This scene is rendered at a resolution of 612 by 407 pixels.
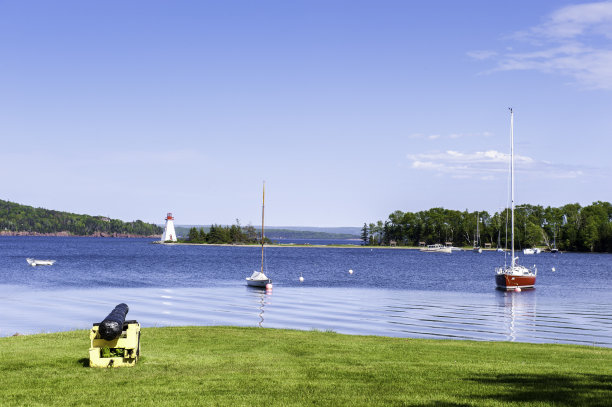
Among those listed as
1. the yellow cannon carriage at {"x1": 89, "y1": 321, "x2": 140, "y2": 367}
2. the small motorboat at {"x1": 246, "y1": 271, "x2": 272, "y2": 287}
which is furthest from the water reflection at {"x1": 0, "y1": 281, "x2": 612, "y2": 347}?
the yellow cannon carriage at {"x1": 89, "y1": 321, "x2": 140, "y2": 367}

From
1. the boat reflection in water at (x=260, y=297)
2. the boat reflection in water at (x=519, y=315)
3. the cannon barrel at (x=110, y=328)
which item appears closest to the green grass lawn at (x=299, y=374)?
the cannon barrel at (x=110, y=328)

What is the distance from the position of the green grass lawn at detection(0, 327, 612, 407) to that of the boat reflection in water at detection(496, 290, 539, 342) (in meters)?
11.0

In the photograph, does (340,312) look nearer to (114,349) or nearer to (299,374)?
(299,374)

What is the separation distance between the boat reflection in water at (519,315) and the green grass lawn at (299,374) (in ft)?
36.1

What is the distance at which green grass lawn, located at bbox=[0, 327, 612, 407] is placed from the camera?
35.8 feet

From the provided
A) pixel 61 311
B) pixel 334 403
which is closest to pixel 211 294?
pixel 61 311

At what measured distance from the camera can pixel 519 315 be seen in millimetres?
39000

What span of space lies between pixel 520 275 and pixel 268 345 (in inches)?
1868

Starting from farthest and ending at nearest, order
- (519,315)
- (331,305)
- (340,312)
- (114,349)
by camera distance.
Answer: (331,305), (519,315), (340,312), (114,349)

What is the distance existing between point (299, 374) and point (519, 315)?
96.6ft

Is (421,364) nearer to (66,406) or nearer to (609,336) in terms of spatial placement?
(66,406)

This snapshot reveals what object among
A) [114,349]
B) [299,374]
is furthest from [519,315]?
[114,349]

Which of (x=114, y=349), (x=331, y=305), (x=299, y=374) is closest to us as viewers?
(x=299, y=374)

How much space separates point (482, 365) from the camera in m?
14.5
